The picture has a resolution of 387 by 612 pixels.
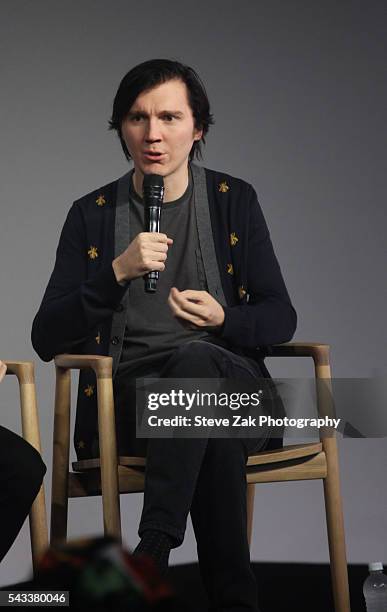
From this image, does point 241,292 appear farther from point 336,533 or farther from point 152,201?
point 336,533

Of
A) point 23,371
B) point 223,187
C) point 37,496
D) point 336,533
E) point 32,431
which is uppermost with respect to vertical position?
point 223,187

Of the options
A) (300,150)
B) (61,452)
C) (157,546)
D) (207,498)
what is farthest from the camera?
(300,150)

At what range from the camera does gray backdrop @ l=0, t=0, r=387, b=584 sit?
8.46 ft

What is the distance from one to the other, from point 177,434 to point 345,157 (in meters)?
1.41

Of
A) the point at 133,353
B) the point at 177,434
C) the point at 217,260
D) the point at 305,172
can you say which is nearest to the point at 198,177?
the point at 217,260

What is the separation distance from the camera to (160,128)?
1.85 m

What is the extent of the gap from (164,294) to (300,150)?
1014 millimetres

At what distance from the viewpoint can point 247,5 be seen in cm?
269

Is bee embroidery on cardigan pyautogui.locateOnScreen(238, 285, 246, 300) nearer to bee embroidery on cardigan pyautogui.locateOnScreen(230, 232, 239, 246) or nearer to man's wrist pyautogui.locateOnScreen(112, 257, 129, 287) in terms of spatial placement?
bee embroidery on cardigan pyautogui.locateOnScreen(230, 232, 239, 246)

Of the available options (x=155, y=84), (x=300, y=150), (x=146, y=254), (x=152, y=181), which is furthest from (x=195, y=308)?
(x=300, y=150)

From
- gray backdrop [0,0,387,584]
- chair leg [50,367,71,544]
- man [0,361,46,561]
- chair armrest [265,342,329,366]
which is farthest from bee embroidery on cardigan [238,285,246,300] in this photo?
gray backdrop [0,0,387,584]

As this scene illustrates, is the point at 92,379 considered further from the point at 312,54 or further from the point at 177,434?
the point at 312,54

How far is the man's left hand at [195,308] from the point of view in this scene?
1645 mm

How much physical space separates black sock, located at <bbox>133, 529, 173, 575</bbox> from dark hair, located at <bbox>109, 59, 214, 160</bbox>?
32.7 inches
